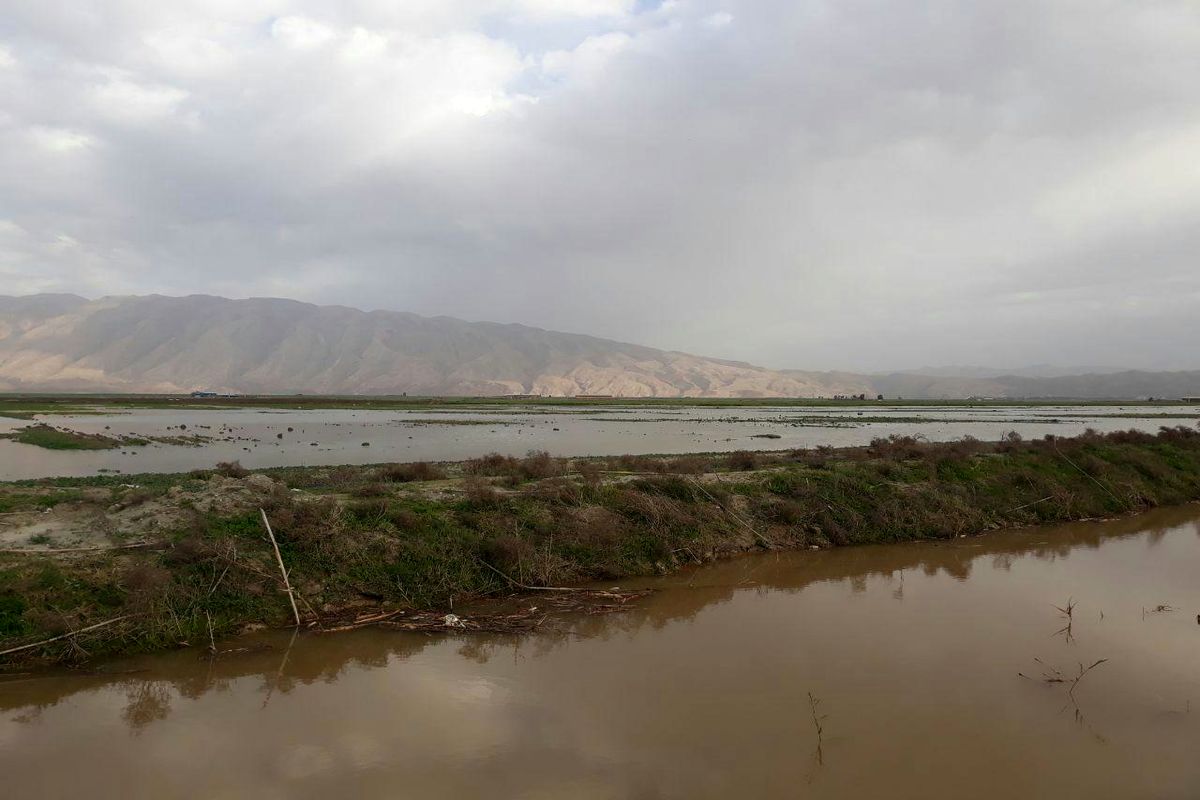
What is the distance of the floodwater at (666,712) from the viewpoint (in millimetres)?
6129

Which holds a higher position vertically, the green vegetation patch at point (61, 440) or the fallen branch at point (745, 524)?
the green vegetation patch at point (61, 440)

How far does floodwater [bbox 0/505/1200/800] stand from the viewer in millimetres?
6129

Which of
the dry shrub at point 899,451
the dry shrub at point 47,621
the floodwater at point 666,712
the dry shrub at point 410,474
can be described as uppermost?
the dry shrub at point 899,451

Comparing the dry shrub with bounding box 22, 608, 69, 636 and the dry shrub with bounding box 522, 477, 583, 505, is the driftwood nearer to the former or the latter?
the dry shrub with bounding box 522, 477, 583, 505

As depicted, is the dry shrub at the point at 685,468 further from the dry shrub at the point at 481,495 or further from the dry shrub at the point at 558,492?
the dry shrub at the point at 481,495

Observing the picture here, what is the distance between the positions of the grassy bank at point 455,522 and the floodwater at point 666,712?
97cm

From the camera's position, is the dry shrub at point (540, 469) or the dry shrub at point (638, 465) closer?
the dry shrub at point (540, 469)

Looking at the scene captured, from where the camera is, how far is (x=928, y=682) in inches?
320

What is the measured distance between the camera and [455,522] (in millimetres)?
12562

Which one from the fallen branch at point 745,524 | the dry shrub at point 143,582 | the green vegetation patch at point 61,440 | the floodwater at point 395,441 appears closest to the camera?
the dry shrub at point 143,582

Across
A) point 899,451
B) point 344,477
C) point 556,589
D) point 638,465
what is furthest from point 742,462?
point 344,477

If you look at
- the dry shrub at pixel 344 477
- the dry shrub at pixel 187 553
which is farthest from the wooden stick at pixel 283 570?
the dry shrub at pixel 344 477

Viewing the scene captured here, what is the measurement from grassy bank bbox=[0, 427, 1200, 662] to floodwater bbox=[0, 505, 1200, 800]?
966 mm

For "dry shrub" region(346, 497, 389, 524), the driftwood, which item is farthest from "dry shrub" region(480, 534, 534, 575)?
"dry shrub" region(346, 497, 389, 524)
